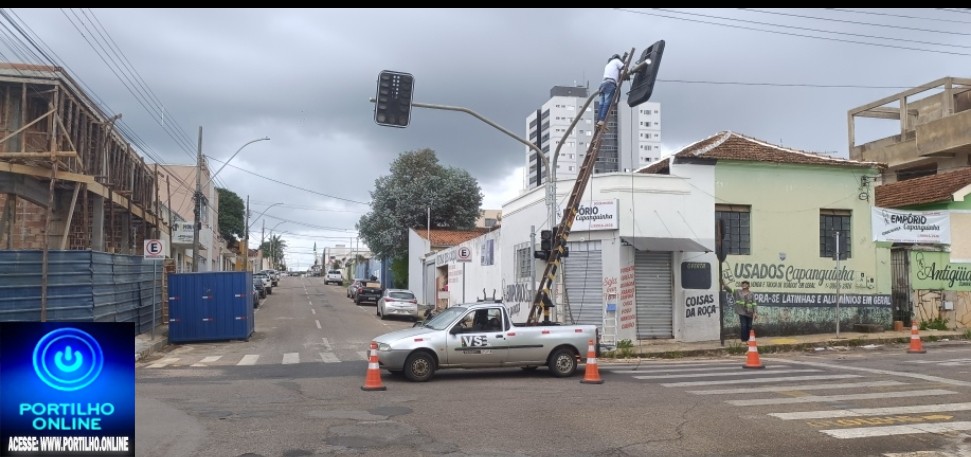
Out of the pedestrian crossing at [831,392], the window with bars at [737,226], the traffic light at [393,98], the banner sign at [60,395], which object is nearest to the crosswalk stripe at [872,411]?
the pedestrian crossing at [831,392]

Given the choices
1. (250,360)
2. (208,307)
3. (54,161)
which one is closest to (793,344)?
(250,360)

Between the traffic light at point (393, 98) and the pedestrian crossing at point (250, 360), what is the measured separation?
19.0 feet

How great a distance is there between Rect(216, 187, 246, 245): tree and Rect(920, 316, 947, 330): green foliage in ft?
249

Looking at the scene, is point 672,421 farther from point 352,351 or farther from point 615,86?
point 352,351

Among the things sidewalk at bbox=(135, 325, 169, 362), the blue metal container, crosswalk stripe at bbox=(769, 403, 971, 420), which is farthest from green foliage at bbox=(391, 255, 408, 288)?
crosswalk stripe at bbox=(769, 403, 971, 420)

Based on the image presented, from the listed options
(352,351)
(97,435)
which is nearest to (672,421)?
(97,435)

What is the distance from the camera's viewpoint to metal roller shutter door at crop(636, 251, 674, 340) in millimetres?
21453

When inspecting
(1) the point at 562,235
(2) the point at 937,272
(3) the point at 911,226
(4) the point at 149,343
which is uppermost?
(3) the point at 911,226

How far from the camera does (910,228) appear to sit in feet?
78.3

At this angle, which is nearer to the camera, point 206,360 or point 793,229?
point 206,360

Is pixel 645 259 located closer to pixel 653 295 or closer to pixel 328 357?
pixel 653 295

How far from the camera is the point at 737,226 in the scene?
22547 millimetres

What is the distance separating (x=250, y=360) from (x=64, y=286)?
16.4 feet

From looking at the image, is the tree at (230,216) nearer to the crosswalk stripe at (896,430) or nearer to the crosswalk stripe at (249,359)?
the crosswalk stripe at (249,359)
